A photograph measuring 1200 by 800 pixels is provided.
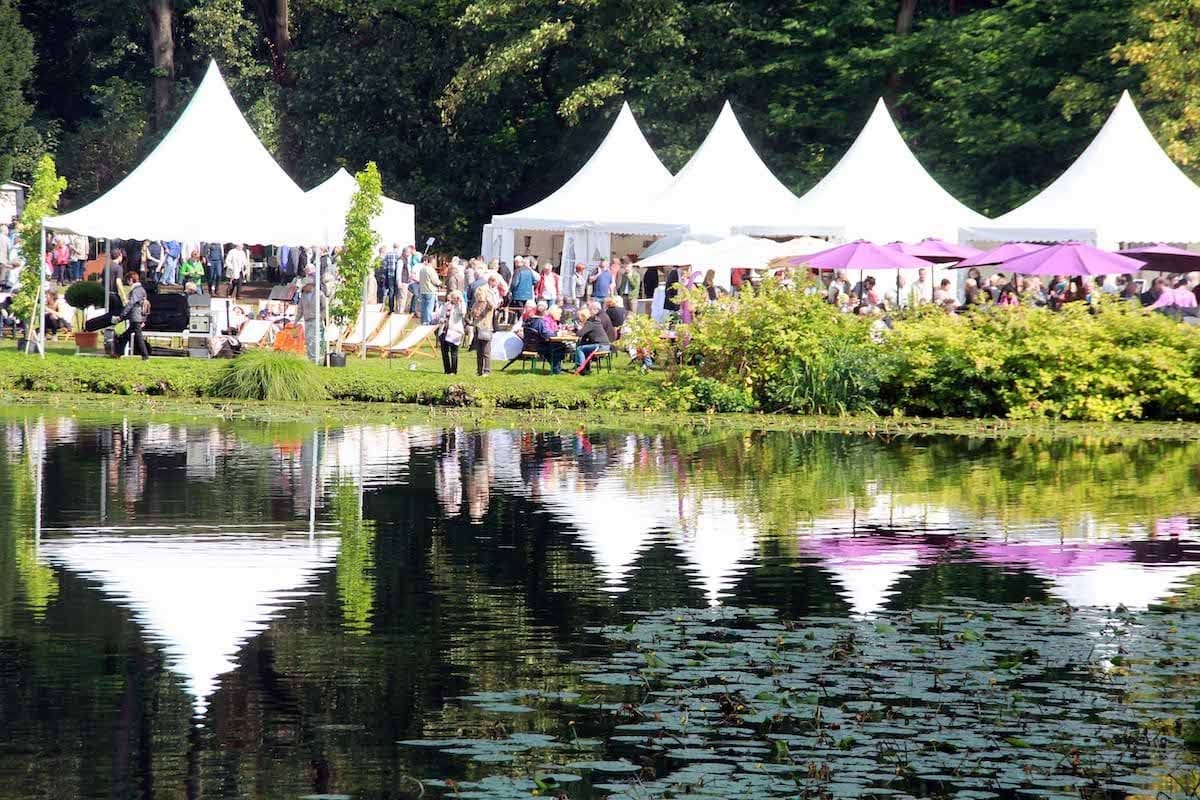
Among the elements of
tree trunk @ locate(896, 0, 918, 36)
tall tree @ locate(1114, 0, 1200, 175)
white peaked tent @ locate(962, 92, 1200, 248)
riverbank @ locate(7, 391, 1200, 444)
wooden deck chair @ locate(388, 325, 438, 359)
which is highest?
tree trunk @ locate(896, 0, 918, 36)

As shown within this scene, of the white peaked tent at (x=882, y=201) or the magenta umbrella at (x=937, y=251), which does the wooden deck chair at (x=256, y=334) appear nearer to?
the white peaked tent at (x=882, y=201)

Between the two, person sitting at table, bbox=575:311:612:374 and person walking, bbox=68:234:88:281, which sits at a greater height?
person walking, bbox=68:234:88:281

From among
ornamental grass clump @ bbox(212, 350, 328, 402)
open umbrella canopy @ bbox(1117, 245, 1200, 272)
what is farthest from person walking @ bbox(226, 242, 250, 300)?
open umbrella canopy @ bbox(1117, 245, 1200, 272)

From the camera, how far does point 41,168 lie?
34.4 metres

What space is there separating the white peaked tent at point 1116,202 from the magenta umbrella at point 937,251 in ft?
2.55

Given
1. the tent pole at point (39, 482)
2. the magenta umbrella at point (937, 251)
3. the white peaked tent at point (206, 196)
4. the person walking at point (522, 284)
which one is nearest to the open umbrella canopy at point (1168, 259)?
the magenta umbrella at point (937, 251)

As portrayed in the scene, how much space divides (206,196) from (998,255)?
1352cm

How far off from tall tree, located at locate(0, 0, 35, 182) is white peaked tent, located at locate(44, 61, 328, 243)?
30765mm

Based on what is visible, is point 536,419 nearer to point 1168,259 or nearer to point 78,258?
point 1168,259

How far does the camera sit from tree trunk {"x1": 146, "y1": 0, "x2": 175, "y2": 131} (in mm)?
69062

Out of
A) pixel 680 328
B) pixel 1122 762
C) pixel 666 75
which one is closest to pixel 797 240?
pixel 680 328

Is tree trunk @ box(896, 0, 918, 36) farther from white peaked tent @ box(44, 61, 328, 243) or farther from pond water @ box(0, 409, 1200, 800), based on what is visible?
pond water @ box(0, 409, 1200, 800)

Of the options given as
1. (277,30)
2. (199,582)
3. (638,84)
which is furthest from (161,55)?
(199,582)

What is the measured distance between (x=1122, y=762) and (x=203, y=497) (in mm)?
10735
